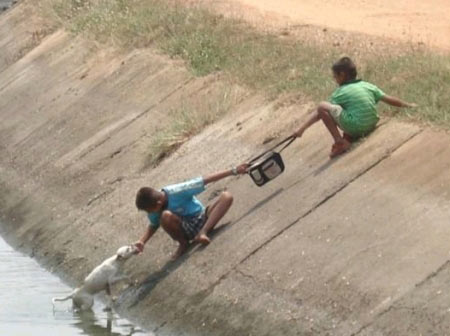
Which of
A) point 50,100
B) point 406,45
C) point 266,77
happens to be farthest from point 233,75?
point 50,100

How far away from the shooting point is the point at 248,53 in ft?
65.5

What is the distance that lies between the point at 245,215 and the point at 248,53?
5691 mm

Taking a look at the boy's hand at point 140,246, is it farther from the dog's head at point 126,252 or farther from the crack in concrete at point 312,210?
the crack in concrete at point 312,210

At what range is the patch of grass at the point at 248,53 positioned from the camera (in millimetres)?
15645

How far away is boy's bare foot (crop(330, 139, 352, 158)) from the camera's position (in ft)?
47.7

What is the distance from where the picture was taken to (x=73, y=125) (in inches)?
846

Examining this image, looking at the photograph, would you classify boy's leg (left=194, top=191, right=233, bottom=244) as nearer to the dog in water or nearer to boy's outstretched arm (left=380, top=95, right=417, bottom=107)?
the dog in water

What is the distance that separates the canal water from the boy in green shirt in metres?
2.42

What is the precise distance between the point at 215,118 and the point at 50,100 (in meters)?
5.83

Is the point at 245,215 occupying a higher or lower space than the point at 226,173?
lower

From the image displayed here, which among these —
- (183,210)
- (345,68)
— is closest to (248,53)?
(345,68)

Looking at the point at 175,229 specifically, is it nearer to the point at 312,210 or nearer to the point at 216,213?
the point at 216,213

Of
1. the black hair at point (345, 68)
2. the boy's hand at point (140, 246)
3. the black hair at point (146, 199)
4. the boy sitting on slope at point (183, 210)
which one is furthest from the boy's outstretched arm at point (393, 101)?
the boy's hand at point (140, 246)

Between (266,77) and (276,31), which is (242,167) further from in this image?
(276,31)
